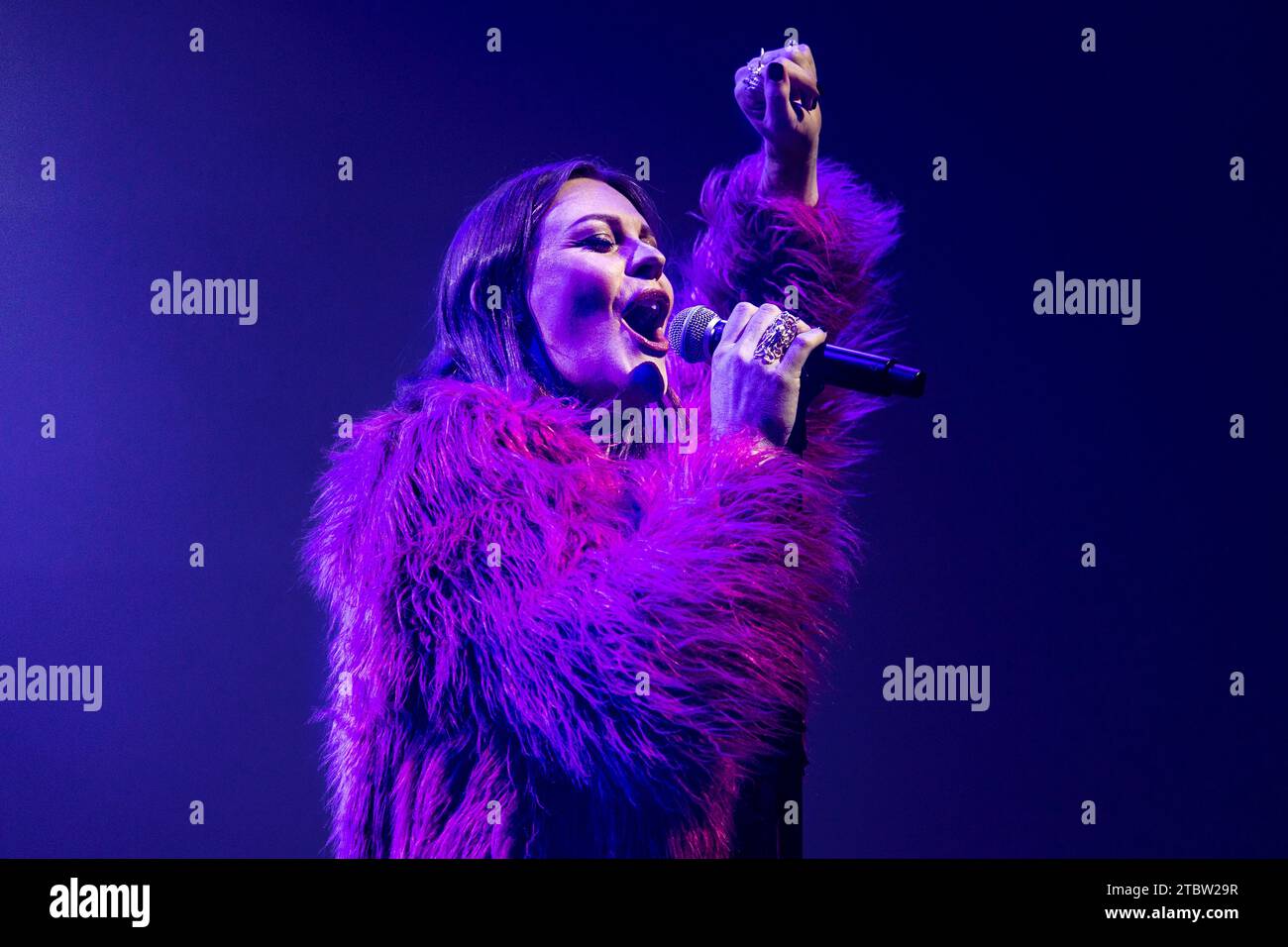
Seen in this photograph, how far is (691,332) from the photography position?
2.03 metres

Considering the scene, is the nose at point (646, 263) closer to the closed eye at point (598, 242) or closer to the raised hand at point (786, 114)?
the closed eye at point (598, 242)

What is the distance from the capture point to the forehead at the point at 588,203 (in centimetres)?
202

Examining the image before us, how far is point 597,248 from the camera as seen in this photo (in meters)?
2.01

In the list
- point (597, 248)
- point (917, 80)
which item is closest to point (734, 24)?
point (917, 80)

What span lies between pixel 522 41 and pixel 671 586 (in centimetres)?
117

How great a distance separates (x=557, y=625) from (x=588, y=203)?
2.59 ft

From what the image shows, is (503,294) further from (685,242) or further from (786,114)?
(786,114)

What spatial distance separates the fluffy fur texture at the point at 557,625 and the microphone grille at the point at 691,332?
3.4 inches

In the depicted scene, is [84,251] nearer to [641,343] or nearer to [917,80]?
[641,343]

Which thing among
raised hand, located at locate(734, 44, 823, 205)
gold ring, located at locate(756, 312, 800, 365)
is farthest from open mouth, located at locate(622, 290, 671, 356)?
raised hand, located at locate(734, 44, 823, 205)

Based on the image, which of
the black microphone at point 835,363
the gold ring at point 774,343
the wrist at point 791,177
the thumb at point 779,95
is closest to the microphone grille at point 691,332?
the black microphone at point 835,363

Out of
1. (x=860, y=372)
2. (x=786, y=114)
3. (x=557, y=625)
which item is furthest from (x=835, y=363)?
(x=557, y=625)

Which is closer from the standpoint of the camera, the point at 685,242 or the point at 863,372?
the point at 863,372

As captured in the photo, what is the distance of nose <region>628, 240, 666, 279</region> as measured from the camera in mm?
2025
